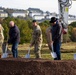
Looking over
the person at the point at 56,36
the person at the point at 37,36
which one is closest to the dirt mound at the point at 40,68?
the person at the point at 56,36

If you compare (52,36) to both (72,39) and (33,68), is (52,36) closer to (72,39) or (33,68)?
(33,68)

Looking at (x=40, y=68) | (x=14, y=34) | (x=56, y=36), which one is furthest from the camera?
(x=14, y=34)

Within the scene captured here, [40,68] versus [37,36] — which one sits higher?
[37,36]

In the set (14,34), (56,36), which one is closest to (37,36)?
(14,34)

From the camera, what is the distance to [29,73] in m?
9.05

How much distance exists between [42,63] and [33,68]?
0.87 ft

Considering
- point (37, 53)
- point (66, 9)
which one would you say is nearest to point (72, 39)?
point (66, 9)

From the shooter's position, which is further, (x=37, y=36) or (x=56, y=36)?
(x=37, y=36)

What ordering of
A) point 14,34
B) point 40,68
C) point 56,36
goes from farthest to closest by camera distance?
point 14,34 < point 56,36 < point 40,68

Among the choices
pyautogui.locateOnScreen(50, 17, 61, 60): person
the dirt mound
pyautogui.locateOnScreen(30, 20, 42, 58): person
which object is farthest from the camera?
pyautogui.locateOnScreen(30, 20, 42, 58): person

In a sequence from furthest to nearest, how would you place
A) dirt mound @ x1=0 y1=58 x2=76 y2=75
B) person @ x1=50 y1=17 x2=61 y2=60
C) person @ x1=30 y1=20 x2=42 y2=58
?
person @ x1=30 y1=20 x2=42 y2=58, person @ x1=50 y1=17 x2=61 y2=60, dirt mound @ x1=0 y1=58 x2=76 y2=75

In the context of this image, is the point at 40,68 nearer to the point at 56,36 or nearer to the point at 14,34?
the point at 56,36

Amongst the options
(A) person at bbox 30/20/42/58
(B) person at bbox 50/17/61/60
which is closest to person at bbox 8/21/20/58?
(A) person at bbox 30/20/42/58

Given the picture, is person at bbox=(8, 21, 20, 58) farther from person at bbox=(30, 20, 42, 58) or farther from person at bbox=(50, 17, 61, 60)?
person at bbox=(50, 17, 61, 60)
